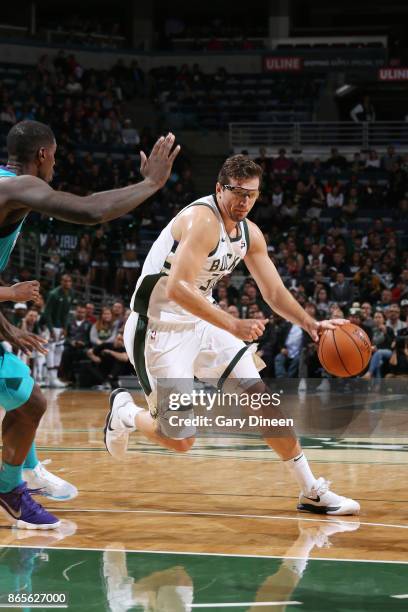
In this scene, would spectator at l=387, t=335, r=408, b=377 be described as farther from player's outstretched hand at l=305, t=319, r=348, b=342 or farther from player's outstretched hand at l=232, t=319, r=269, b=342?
player's outstretched hand at l=232, t=319, r=269, b=342

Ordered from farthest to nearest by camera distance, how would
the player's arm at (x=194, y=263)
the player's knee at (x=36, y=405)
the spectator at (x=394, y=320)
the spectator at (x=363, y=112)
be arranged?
the spectator at (x=363, y=112)
the spectator at (x=394, y=320)
the player's knee at (x=36, y=405)
the player's arm at (x=194, y=263)

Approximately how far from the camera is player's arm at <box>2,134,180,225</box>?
397 cm

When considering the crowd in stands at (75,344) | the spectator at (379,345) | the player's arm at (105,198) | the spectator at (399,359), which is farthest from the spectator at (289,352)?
the player's arm at (105,198)

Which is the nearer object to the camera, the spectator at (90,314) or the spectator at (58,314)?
the spectator at (58,314)

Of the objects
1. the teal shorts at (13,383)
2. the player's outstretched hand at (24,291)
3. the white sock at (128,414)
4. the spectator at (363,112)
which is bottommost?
the white sock at (128,414)

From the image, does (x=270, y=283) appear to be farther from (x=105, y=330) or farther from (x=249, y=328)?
(x=105, y=330)

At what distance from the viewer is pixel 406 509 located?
5680mm

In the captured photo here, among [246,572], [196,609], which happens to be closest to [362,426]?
[246,572]

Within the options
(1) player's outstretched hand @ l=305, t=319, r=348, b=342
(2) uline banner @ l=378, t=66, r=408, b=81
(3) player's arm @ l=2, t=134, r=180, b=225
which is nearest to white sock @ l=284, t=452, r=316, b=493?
(1) player's outstretched hand @ l=305, t=319, r=348, b=342

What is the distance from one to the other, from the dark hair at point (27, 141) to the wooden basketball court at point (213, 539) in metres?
1.91

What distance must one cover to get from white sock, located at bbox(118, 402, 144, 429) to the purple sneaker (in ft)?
2.95

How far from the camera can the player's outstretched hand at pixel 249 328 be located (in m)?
4.61

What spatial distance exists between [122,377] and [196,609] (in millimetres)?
10794

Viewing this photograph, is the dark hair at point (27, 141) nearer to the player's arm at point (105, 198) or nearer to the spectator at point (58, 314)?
the player's arm at point (105, 198)
